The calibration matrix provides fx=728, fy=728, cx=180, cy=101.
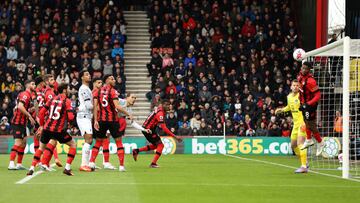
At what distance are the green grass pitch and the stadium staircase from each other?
15916mm

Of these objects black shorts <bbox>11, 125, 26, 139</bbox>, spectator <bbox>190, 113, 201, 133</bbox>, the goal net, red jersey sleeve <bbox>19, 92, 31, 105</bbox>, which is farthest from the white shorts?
spectator <bbox>190, 113, 201, 133</bbox>

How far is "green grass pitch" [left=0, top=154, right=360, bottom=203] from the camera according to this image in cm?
1012

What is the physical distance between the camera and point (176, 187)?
38.9ft

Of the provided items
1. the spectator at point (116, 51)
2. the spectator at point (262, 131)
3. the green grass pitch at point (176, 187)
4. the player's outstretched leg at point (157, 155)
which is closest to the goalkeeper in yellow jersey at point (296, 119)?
the green grass pitch at point (176, 187)

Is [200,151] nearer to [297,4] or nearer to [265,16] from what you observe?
[265,16]

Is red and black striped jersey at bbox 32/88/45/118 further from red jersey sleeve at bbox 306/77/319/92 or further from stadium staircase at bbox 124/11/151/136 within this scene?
stadium staircase at bbox 124/11/151/136

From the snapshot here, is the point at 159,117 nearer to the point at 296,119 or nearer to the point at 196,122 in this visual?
the point at 296,119

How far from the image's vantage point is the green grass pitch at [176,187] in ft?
33.2

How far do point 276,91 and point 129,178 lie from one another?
1757 cm

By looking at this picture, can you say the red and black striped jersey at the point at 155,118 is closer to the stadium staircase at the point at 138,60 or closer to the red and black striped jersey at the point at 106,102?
the red and black striped jersey at the point at 106,102

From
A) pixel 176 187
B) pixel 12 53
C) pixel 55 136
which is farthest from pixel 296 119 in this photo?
pixel 12 53

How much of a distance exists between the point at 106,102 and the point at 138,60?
18.2 meters

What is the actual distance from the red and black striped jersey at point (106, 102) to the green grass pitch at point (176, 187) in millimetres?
1308

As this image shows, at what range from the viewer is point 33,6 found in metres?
34.5
